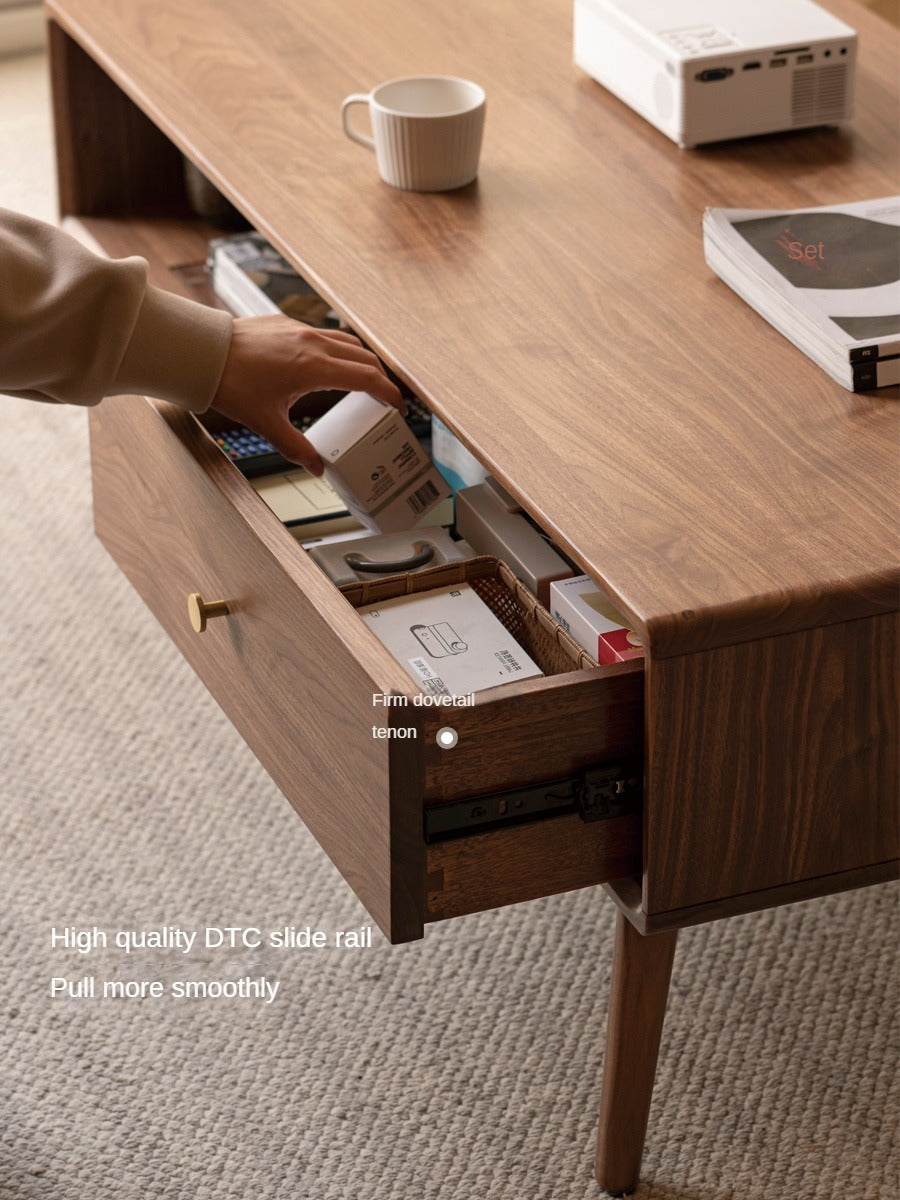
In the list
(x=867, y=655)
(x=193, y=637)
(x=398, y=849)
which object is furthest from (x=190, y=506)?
(x=867, y=655)

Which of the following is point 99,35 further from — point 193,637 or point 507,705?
point 507,705

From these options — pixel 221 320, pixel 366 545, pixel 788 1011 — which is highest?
pixel 221 320

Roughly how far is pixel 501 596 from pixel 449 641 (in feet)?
0.25

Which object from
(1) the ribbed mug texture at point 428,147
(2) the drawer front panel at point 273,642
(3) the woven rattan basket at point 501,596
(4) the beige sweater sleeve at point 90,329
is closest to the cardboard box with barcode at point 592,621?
(3) the woven rattan basket at point 501,596

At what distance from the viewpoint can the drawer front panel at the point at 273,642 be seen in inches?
33.8

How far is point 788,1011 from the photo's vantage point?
1208mm

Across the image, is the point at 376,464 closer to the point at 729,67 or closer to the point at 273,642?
the point at 273,642

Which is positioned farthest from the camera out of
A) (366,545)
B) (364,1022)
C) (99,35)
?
(99,35)

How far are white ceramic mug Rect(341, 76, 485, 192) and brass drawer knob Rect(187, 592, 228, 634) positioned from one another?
1.23ft

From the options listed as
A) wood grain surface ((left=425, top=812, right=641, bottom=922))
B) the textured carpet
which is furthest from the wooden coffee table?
the textured carpet

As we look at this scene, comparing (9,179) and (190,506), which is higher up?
(190,506)

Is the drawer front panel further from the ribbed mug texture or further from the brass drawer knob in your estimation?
the ribbed mug texture

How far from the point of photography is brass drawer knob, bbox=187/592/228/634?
106cm

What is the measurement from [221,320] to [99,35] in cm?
48
